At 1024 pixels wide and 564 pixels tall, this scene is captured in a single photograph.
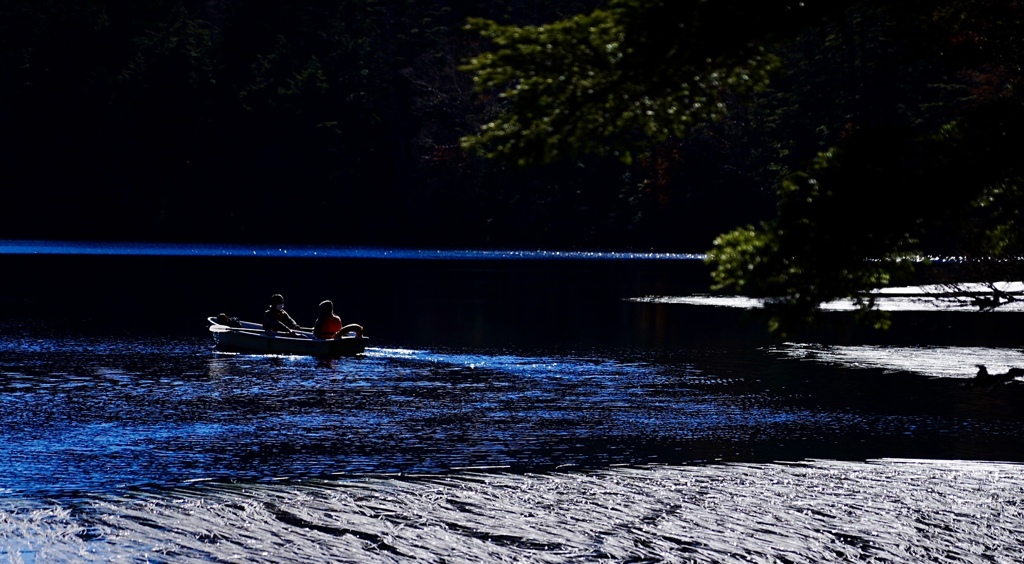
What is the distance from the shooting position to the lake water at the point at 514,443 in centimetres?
1611

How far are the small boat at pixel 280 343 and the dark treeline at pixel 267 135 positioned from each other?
75.8m

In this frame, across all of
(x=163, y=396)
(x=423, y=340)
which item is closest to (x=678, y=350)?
(x=423, y=340)

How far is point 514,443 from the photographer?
23.5 m

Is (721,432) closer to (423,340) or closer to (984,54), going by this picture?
(984,54)

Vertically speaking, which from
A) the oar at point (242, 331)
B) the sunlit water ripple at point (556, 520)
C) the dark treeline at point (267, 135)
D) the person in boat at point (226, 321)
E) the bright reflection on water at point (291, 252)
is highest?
the dark treeline at point (267, 135)

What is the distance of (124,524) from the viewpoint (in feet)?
54.9

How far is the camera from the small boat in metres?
37.3

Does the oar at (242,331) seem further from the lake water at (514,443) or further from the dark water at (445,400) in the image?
the lake water at (514,443)

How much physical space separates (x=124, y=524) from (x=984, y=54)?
15.4m

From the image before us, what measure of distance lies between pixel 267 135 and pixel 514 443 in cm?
10012

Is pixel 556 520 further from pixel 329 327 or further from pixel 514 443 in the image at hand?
pixel 329 327

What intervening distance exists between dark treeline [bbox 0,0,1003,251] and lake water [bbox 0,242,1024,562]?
66420 millimetres

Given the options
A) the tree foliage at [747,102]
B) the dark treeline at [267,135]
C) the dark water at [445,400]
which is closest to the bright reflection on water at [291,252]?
the dark treeline at [267,135]

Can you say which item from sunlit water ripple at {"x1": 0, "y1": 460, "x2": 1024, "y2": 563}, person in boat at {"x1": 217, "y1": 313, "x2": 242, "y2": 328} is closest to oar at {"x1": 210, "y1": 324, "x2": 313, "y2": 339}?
person in boat at {"x1": 217, "y1": 313, "x2": 242, "y2": 328}
